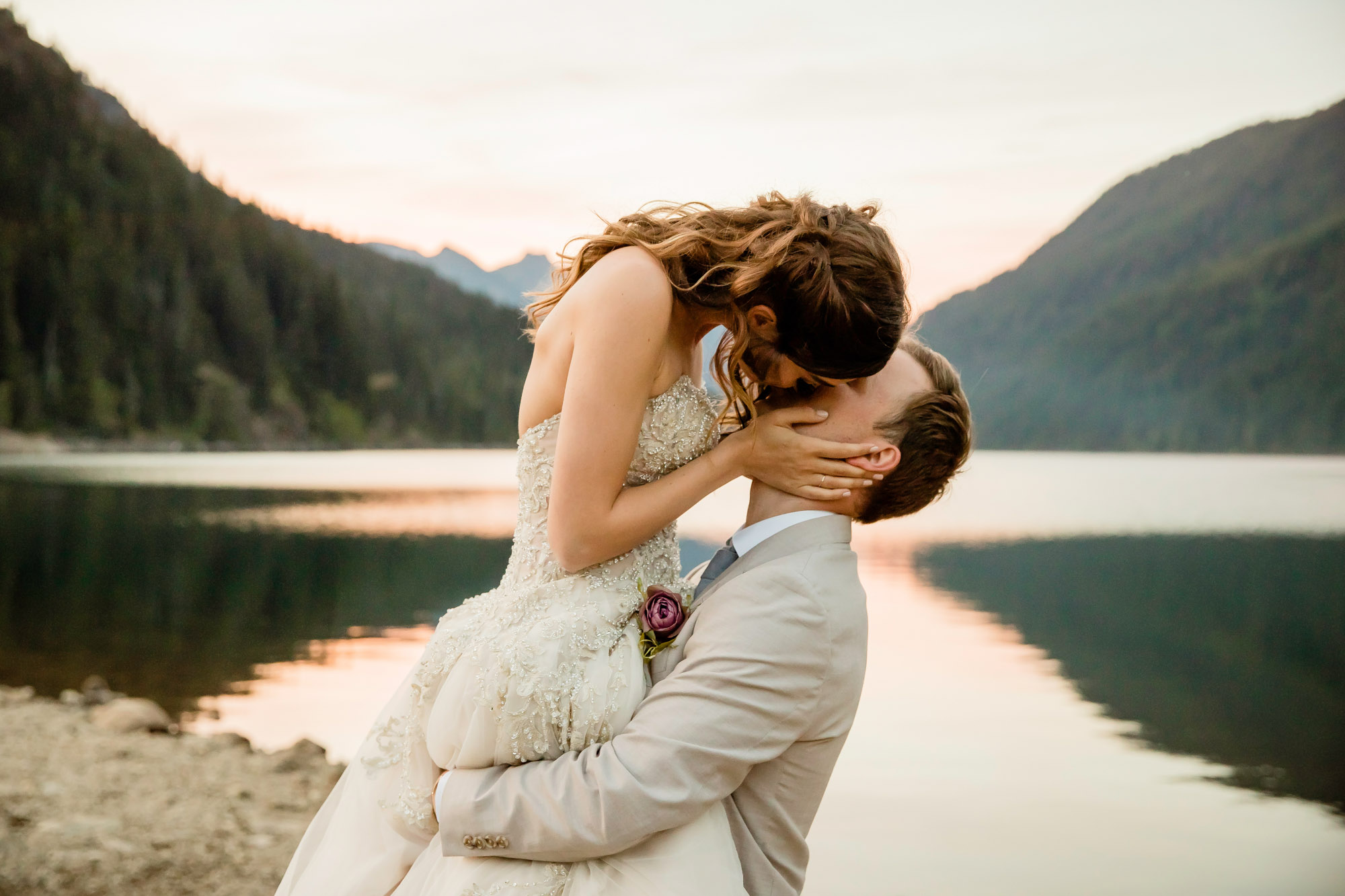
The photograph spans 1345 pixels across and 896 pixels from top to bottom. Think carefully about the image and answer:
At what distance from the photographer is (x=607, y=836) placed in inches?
86.7

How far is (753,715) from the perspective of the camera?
2264 mm

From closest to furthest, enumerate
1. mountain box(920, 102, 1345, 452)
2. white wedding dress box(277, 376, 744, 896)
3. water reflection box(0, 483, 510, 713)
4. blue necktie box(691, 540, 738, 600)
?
white wedding dress box(277, 376, 744, 896)
blue necktie box(691, 540, 738, 600)
water reflection box(0, 483, 510, 713)
mountain box(920, 102, 1345, 452)

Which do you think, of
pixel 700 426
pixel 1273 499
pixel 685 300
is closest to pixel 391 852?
pixel 700 426

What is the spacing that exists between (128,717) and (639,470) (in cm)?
927

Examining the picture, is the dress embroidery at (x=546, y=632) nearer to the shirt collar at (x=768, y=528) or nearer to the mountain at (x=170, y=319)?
the shirt collar at (x=768, y=528)

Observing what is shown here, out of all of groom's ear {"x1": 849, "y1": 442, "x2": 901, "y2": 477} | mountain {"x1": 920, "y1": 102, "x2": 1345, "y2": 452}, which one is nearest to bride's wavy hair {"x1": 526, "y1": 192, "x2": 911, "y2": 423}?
groom's ear {"x1": 849, "y1": 442, "x2": 901, "y2": 477}

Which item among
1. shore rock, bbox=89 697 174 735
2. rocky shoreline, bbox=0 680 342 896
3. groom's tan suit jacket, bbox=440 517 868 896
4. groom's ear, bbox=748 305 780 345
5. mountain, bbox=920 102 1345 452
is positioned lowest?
shore rock, bbox=89 697 174 735

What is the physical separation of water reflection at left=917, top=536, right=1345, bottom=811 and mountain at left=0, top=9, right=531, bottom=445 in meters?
70.2

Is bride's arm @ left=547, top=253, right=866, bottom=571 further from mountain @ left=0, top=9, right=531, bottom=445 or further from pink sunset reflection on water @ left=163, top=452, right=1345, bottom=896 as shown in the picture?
mountain @ left=0, top=9, right=531, bottom=445

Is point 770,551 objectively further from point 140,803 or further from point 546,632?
point 140,803

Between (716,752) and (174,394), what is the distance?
91505 millimetres

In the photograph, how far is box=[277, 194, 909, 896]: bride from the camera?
91.9 inches

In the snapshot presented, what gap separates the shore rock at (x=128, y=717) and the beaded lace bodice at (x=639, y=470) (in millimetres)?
8742

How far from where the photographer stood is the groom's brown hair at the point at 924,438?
2.62 metres
